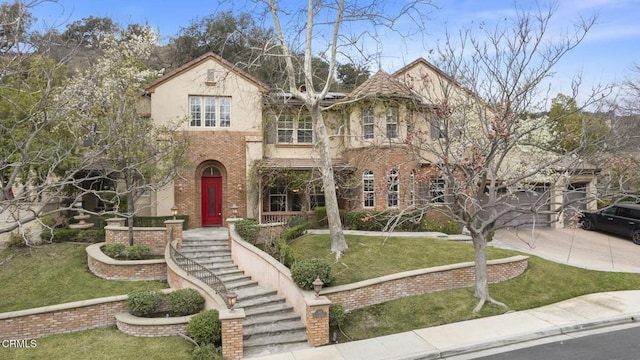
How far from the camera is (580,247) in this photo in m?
17.7

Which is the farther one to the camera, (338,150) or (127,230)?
(338,150)

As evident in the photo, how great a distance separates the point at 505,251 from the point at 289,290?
8751 mm

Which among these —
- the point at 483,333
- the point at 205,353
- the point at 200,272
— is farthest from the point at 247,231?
the point at 483,333

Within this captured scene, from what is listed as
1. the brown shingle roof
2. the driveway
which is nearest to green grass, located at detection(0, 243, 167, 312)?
the brown shingle roof

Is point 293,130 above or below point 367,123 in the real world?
below

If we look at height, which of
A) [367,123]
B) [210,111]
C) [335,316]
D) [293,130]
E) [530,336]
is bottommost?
[530,336]

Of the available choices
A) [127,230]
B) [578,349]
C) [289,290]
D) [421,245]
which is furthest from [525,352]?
[127,230]

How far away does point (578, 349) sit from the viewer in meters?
8.65

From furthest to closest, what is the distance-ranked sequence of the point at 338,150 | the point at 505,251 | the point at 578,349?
the point at 338,150 < the point at 505,251 < the point at 578,349

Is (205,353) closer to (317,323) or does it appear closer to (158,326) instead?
(158,326)

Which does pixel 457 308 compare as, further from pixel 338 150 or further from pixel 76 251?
pixel 76 251

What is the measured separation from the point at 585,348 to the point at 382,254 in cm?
691

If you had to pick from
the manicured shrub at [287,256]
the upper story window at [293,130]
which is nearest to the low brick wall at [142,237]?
the manicured shrub at [287,256]

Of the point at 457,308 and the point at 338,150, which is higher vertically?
the point at 338,150
